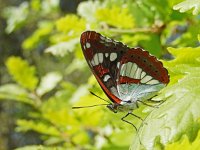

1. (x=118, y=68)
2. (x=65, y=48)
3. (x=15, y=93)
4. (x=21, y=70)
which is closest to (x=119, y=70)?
(x=118, y=68)

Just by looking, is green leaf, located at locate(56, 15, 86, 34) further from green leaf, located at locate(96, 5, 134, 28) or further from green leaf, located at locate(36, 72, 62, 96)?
green leaf, located at locate(36, 72, 62, 96)

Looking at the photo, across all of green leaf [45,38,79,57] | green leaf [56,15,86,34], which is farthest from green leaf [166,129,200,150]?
green leaf [56,15,86,34]

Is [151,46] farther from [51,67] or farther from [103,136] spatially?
[51,67]

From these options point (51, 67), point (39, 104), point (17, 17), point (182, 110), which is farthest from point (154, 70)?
point (51, 67)

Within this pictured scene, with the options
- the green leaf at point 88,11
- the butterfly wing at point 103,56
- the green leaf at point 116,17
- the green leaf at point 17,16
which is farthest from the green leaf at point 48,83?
the butterfly wing at point 103,56

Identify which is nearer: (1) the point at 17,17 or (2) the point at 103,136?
(2) the point at 103,136

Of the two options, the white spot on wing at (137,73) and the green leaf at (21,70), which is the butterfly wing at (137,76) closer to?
the white spot on wing at (137,73)
